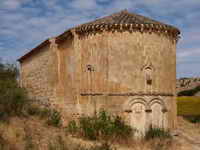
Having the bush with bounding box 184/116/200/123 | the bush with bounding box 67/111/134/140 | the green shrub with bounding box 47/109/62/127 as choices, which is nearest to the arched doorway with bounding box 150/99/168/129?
the bush with bounding box 67/111/134/140

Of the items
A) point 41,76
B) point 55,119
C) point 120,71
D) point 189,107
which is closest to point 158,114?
point 120,71

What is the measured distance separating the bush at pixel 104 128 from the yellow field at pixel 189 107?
11721mm

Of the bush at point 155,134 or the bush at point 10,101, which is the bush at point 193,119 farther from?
the bush at point 10,101

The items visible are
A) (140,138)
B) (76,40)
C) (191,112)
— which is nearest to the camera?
(140,138)

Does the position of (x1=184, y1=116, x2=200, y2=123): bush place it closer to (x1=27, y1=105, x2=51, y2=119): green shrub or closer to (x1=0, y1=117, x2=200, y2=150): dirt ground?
(x1=0, y1=117, x2=200, y2=150): dirt ground

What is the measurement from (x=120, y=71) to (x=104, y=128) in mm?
2610

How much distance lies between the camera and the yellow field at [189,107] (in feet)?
74.4

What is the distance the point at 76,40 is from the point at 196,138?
27.1ft

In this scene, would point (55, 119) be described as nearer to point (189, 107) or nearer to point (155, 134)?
point (155, 134)

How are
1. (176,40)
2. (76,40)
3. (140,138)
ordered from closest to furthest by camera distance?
(140,138) → (76,40) → (176,40)

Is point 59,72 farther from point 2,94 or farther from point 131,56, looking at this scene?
point 131,56

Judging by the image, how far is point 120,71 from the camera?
12.7 m

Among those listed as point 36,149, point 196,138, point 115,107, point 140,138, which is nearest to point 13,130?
point 36,149

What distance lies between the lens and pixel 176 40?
47.3 ft
